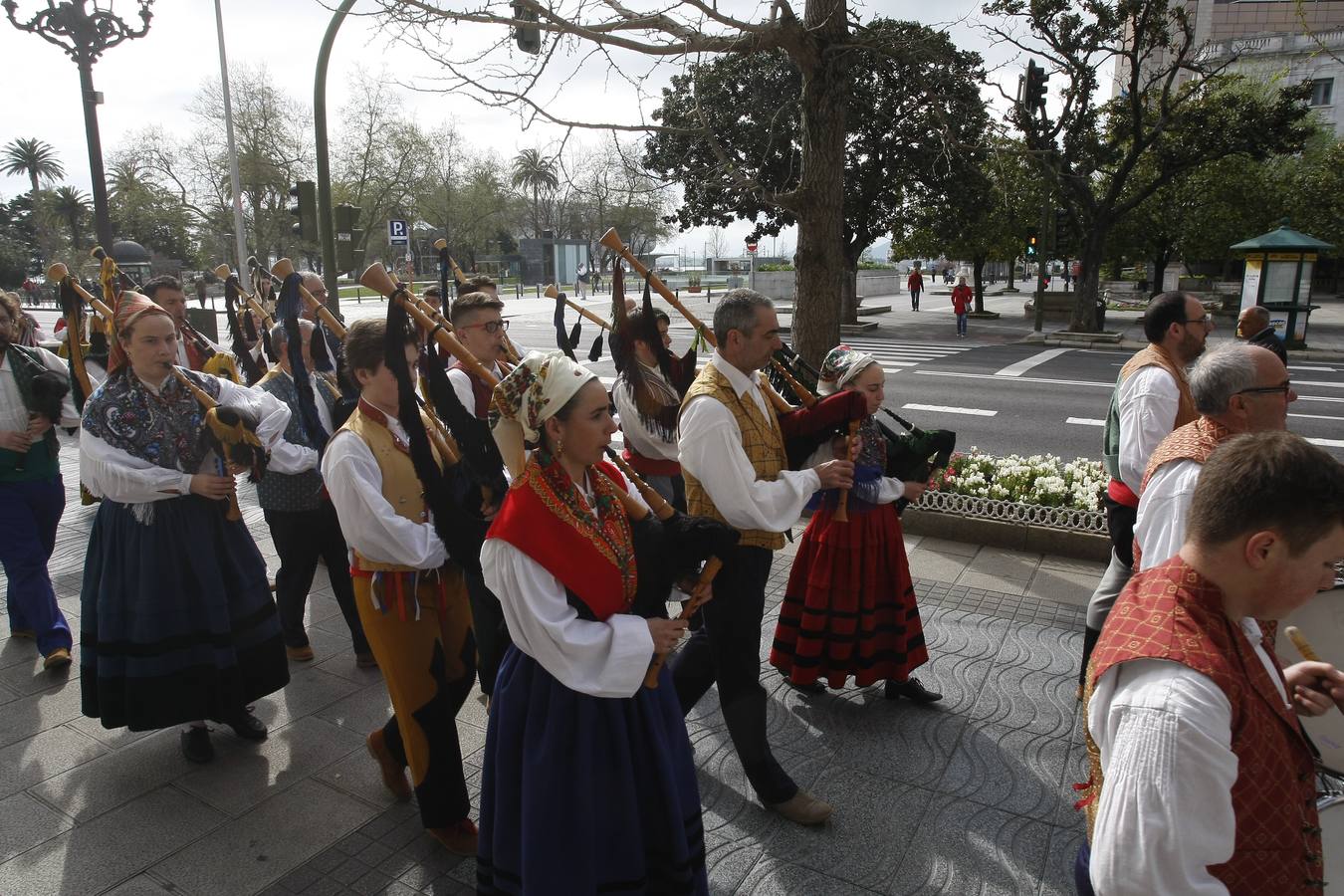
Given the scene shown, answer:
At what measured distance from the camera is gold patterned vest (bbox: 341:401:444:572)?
120 inches

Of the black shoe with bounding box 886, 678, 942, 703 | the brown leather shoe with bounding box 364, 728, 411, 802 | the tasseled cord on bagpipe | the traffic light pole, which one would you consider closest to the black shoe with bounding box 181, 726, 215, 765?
the brown leather shoe with bounding box 364, 728, 411, 802

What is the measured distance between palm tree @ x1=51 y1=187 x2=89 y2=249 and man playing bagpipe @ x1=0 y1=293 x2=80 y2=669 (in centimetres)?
6555

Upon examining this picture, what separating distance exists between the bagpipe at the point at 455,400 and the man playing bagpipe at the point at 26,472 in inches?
111

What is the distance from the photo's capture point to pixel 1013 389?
49.2ft

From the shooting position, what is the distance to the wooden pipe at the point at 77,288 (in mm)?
4007

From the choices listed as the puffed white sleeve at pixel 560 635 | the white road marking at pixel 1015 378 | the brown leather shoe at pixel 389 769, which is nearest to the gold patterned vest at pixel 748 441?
the puffed white sleeve at pixel 560 635

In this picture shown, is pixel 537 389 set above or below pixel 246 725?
above

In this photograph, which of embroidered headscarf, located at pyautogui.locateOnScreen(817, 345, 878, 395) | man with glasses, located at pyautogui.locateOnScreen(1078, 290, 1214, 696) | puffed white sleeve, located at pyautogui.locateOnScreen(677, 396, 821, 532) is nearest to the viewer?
puffed white sleeve, located at pyautogui.locateOnScreen(677, 396, 821, 532)

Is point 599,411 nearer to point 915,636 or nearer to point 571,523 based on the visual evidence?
point 571,523

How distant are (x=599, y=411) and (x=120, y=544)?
257 centimetres

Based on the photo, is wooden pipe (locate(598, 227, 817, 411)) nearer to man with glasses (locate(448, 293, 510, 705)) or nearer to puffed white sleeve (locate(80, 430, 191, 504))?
man with glasses (locate(448, 293, 510, 705))

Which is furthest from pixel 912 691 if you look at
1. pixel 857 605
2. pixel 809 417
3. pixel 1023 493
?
pixel 1023 493

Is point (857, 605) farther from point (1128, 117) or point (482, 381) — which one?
point (1128, 117)

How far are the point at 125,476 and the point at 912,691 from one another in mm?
3573
